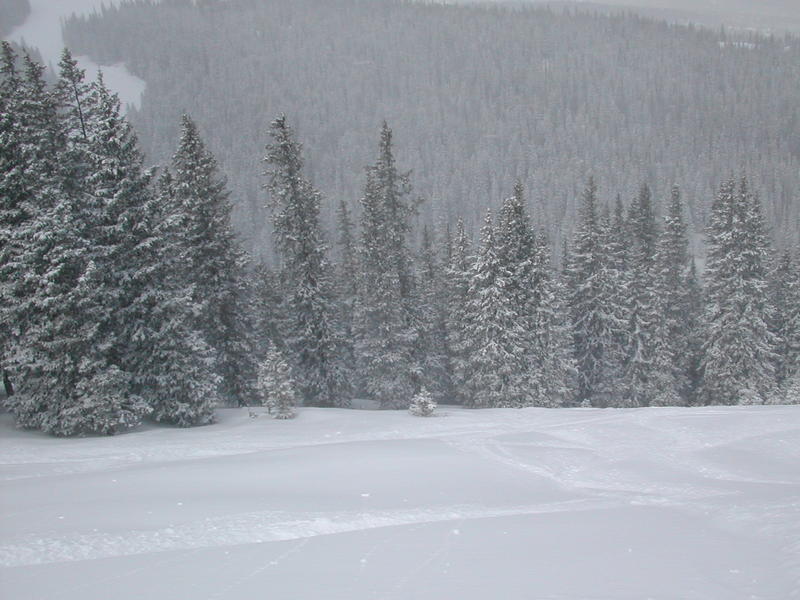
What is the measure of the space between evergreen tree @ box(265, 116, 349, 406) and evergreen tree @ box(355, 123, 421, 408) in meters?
2.25

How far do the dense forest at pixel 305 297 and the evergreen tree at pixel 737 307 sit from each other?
134 millimetres

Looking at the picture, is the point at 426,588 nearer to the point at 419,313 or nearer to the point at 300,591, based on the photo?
the point at 300,591

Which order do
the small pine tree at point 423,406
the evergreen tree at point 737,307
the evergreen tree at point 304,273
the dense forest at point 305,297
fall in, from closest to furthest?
the dense forest at point 305,297 → the small pine tree at point 423,406 → the evergreen tree at point 304,273 → the evergreen tree at point 737,307

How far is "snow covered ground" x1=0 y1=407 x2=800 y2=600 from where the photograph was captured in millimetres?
7605

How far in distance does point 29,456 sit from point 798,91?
824 ft

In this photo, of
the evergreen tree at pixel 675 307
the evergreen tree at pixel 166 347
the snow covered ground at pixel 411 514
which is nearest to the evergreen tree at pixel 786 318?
the evergreen tree at pixel 675 307

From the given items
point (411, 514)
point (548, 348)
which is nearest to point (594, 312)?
point (548, 348)

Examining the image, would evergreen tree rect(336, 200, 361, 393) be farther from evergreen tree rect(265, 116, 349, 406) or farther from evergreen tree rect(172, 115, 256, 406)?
evergreen tree rect(172, 115, 256, 406)

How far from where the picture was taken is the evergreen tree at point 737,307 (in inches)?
1291

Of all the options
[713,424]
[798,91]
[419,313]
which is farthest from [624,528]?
[798,91]

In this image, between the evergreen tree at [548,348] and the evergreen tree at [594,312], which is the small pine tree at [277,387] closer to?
the evergreen tree at [548,348]

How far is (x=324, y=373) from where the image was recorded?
99.0ft

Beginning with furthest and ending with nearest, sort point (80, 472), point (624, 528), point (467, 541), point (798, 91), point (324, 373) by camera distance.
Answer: point (798, 91) → point (324, 373) → point (80, 472) → point (624, 528) → point (467, 541)

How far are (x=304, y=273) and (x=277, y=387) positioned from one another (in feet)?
30.0
